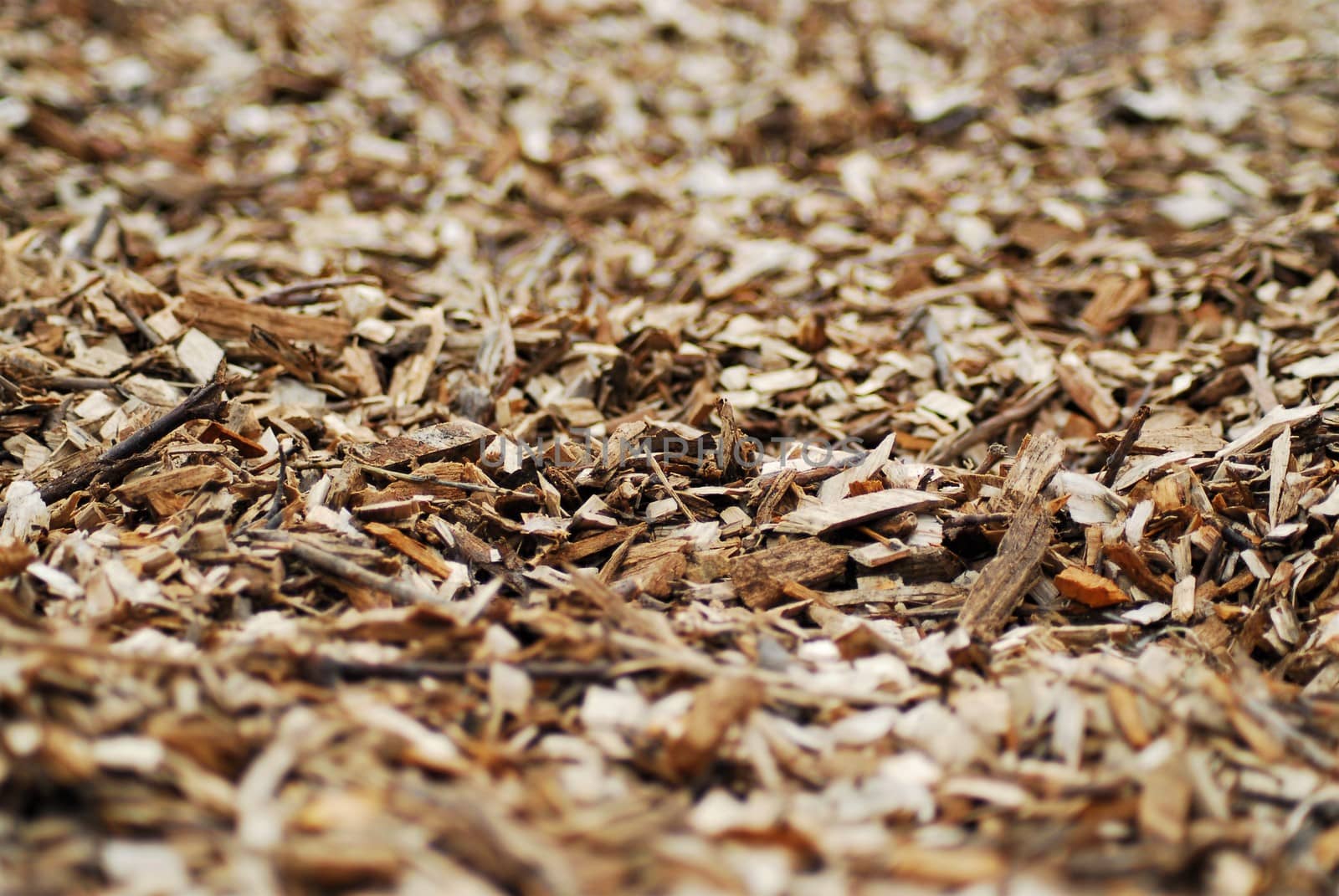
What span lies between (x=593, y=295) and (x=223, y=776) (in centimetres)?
241

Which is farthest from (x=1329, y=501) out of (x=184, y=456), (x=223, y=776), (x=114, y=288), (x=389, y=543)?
(x=114, y=288)

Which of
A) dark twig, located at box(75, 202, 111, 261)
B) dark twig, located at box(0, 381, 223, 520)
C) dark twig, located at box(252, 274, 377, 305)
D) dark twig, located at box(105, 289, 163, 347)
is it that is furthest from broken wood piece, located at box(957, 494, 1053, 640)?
dark twig, located at box(75, 202, 111, 261)

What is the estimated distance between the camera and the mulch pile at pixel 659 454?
A: 1336 mm

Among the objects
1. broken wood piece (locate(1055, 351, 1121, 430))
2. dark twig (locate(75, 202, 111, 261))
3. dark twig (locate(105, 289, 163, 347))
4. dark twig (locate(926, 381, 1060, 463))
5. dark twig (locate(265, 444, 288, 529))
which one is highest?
dark twig (locate(75, 202, 111, 261))

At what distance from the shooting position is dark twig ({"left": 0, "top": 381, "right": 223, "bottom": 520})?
2.17m

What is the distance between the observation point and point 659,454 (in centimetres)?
246

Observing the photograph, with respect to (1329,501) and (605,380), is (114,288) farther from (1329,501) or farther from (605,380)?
(1329,501)

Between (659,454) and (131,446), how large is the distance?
4.12 ft

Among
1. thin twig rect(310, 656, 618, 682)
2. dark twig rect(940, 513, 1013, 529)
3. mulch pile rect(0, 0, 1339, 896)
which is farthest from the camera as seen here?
dark twig rect(940, 513, 1013, 529)

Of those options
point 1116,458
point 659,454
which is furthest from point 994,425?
point 659,454

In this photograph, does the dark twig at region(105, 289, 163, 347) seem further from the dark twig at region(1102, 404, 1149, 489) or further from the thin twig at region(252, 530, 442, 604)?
the dark twig at region(1102, 404, 1149, 489)

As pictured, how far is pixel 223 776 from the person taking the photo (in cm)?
135

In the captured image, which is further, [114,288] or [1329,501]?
[114,288]

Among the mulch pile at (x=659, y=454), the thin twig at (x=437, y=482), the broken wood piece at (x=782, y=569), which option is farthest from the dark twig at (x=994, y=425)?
the thin twig at (x=437, y=482)
